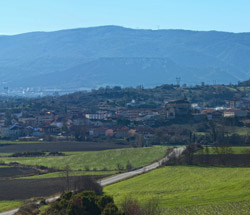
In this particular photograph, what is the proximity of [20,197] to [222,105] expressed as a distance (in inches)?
3574

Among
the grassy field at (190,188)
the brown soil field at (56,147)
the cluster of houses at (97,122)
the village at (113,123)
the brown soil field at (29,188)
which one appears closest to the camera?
the grassy field at (190,188)

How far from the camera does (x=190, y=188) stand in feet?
119

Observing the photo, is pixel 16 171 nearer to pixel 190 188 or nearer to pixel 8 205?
pixel 8 205

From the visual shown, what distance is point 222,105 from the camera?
125 metres

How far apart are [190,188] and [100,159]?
22.1 m

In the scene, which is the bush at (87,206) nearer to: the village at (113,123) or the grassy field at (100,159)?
the grassy field at (100,159)

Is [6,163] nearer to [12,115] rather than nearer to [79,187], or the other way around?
[79,187]

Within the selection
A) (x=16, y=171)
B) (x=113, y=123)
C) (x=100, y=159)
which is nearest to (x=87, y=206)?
(x=16, y=171)

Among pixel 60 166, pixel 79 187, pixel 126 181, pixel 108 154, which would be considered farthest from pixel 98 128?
pixel 79 187

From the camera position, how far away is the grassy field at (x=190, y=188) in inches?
1213

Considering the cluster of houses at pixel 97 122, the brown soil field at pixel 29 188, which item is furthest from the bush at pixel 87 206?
the cluster of houses at pixel 97 122

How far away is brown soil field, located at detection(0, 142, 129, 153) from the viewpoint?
223 ft

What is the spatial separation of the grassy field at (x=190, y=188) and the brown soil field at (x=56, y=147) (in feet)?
74.9

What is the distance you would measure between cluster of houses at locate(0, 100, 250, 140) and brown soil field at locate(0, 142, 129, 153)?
6.30 metres
